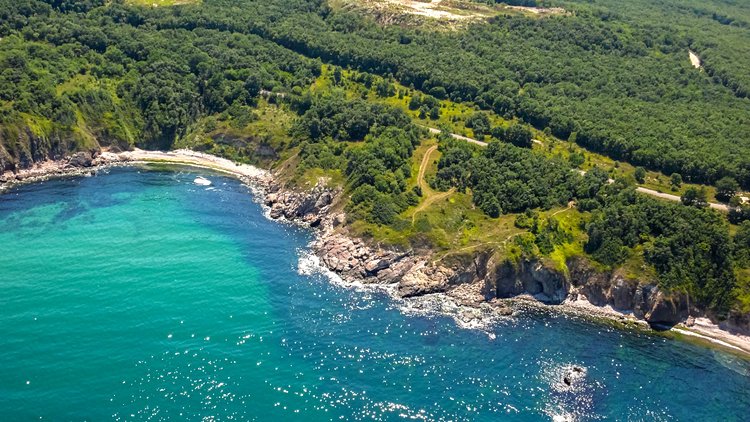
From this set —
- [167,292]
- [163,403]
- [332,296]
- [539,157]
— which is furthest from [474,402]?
[539,157]

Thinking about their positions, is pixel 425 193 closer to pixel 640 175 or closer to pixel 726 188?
pixel 640 175

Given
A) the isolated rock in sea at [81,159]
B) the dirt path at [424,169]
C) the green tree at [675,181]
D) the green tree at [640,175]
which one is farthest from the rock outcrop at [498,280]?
the isolated rock in sea at [81,159]

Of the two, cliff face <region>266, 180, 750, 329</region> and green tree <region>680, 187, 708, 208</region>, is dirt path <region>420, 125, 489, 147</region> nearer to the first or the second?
green tree <region>680, 187, 708, 208</region>

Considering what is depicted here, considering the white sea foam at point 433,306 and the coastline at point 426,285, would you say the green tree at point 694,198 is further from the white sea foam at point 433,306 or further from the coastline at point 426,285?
the white sea foam at point 433,306

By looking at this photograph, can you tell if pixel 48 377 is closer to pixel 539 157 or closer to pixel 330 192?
pixel 330 192

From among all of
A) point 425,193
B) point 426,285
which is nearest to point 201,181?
point 425,193

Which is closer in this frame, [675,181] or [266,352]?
[266,352]

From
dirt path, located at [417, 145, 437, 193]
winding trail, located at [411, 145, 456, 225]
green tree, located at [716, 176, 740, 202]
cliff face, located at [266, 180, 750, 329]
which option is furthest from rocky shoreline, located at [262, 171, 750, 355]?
green tree, located at [716, 176, 740, 202]

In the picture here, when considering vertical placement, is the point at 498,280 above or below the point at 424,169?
below
